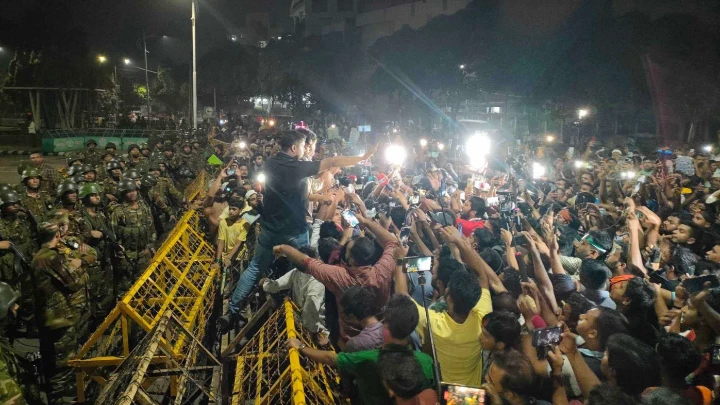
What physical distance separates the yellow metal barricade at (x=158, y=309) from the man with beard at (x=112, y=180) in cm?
189

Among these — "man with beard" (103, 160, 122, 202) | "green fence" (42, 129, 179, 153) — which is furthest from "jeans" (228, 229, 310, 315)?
"green fence" (42, 129, 179, 153)

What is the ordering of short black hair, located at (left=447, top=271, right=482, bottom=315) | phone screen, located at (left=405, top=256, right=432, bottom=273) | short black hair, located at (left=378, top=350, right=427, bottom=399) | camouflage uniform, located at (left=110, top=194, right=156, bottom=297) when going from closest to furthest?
short black hair, located at (left=378, top=350, right=427, bottom=399)
phone screen, located at (left=405, top=256, right=432, bottom=273)
short black hair, located at (left=447, top=271, right=482, bottom=315)
camouflage uniform, located at (left=110, top=194, right=156, bottom=297)

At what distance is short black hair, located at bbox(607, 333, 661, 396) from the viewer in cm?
313

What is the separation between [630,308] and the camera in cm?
434

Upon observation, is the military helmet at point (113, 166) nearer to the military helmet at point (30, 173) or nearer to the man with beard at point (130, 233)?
the military helmet at point (30, 173)

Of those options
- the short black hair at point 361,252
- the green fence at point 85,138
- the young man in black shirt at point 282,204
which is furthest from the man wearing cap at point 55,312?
the green fence at point 85,138

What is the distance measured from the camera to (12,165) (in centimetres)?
2692

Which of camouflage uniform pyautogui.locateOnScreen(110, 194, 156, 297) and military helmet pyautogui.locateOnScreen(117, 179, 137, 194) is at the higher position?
military helmet pyautogui.locateOnScreen(117, 179, 137, 194)

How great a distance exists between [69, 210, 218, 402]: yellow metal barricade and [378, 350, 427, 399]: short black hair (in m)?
2.12

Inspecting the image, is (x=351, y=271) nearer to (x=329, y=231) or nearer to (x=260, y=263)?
(x=329, y=231)

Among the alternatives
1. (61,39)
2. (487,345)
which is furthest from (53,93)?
(487,345)

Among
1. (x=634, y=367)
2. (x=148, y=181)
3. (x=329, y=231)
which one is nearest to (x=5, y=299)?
(x=329, y=231)

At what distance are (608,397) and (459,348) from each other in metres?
1.33

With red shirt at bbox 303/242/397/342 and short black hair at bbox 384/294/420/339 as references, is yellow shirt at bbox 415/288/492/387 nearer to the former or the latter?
short black hair at bbox 384/294/420/339
